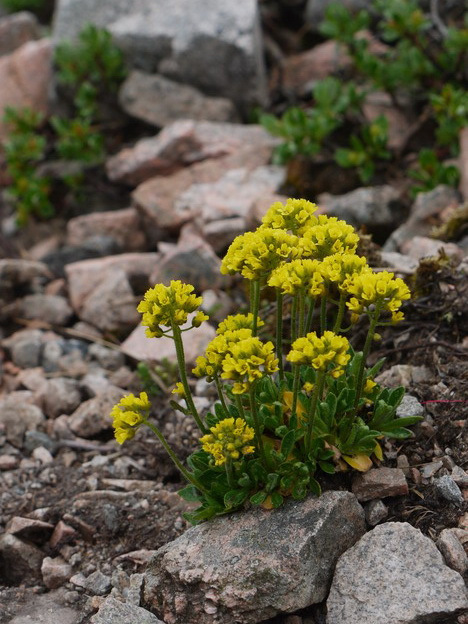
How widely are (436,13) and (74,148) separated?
149 inches

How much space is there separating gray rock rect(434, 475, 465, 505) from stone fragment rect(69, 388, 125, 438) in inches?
87.0

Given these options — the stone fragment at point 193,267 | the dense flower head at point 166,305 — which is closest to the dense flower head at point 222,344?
the dense flower head at point 166,305

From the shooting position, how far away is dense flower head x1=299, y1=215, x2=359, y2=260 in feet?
10.8

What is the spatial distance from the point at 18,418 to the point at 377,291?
282 centimetres

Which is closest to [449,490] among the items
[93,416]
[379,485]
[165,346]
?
[379,485]

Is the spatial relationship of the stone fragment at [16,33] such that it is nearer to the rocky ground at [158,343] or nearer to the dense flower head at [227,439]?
the rocky ground at [158,343]

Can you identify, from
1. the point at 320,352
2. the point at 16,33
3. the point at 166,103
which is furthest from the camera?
the point at 16,33

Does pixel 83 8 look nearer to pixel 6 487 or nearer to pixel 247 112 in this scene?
pixel 247 112

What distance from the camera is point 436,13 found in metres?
7.34

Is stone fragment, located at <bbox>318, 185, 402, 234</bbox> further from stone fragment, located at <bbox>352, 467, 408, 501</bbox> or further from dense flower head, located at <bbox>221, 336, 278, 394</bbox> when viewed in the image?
dense flower head, located at <bbox>221, 336, 278, 394</bbox>

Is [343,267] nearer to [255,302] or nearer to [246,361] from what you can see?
[255,302]

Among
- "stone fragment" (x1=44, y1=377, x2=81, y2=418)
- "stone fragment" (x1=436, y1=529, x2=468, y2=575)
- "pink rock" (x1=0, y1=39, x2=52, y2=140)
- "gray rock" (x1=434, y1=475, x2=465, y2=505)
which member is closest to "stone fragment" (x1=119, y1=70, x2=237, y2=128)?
"pink rock" (x1=0, y1=39, x2=52, y2=140)

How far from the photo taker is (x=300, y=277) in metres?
3.10

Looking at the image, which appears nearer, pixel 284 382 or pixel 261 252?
pixel 261 252
